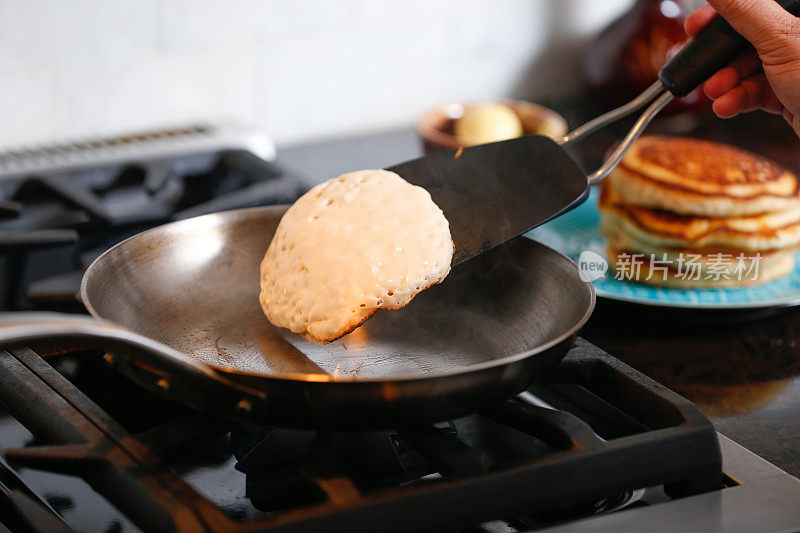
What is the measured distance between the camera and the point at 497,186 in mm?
774

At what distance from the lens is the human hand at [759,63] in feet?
2.50

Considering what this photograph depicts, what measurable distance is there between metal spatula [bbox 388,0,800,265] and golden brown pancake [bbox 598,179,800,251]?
0.65ft

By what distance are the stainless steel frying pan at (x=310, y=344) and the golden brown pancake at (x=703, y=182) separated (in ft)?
1.00

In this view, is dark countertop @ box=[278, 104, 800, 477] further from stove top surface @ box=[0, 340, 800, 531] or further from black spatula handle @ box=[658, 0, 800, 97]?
black spatula handle @ box=[658, 0, 800, 97]

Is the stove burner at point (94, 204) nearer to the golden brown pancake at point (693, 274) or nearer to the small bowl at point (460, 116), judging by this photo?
the small bowl at point (460, 116)

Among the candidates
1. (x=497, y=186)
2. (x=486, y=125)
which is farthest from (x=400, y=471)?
(x=486, y=125)

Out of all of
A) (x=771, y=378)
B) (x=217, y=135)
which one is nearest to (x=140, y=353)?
(x=771, y=378)

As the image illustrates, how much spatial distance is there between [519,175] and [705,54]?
0.21m

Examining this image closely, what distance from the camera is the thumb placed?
29.7 inches

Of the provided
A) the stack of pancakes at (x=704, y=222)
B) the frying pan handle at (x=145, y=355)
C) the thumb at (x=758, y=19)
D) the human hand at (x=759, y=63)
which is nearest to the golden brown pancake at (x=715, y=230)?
the stack of pancakes at (x=704, y=222)

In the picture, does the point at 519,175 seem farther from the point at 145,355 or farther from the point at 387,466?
the point at 145,355

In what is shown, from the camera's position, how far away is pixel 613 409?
69 cm

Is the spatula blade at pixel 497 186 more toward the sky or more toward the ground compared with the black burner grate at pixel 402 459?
more toward the sky

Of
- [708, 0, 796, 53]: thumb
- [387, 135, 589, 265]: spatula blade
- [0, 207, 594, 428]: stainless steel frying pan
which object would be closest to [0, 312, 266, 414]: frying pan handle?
[0, 207, 594, 428]: stainless steel frying pan
